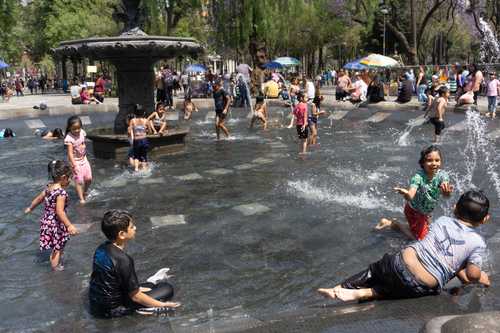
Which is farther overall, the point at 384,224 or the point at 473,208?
the point at 384,224

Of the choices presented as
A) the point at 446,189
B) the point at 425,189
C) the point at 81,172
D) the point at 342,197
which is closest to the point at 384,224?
the point at 425,189

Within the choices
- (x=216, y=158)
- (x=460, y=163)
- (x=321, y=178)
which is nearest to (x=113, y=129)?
(x=216, y=158)

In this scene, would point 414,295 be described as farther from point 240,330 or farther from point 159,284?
point 159,284

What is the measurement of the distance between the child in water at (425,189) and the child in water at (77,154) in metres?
4.99

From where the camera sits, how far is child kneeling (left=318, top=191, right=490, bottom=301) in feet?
13.6

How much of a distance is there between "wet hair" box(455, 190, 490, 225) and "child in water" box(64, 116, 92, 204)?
235 inches

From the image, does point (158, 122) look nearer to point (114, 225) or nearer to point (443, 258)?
point (114, 225)

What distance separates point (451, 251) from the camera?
4168mm

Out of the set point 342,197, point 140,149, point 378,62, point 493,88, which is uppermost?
point 378,62

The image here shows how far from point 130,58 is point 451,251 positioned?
34.5 feet

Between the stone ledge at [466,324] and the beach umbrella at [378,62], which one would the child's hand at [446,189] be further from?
the beach umbrella at [378,62]

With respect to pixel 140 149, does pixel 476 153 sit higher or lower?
lower

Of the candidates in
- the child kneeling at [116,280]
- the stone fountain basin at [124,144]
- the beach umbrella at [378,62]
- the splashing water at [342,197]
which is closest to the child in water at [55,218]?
the child kneeling at [116,280]

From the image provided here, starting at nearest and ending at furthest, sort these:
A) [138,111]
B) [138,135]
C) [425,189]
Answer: [425,189]
[138,111]
[138,135]
